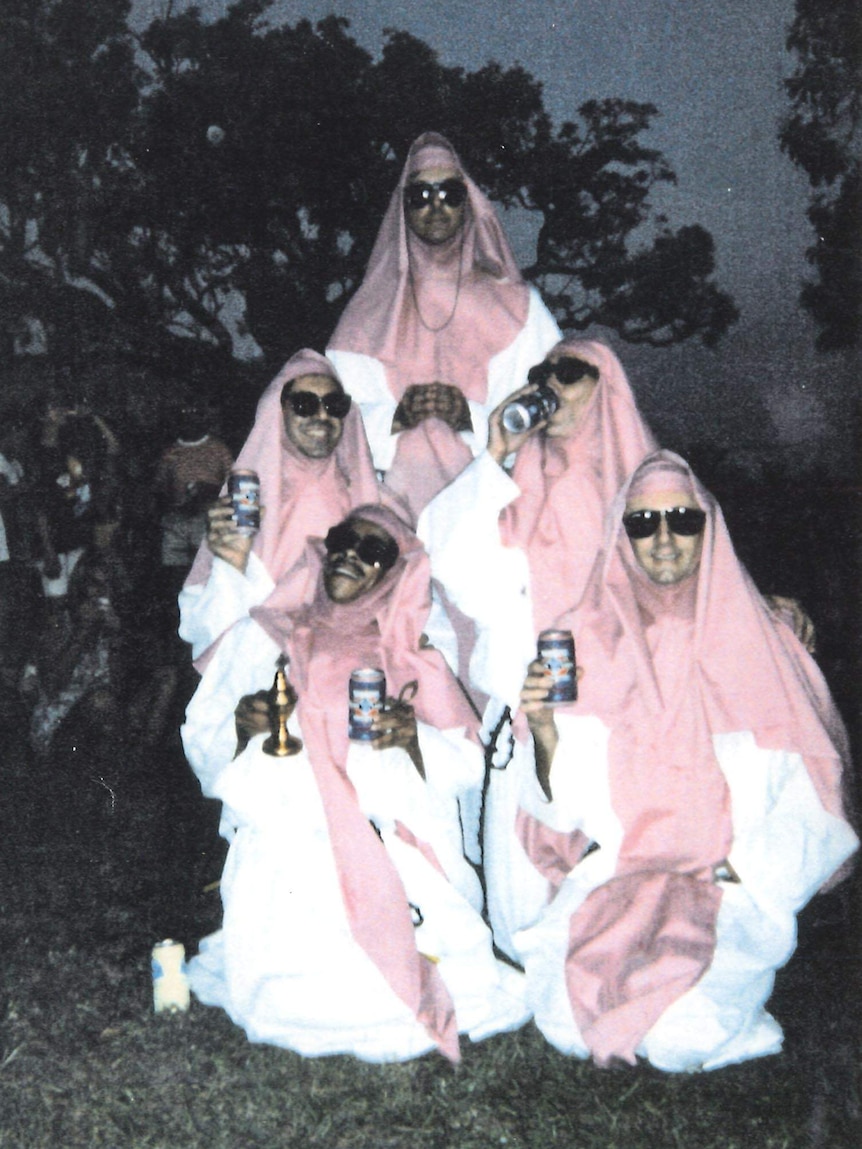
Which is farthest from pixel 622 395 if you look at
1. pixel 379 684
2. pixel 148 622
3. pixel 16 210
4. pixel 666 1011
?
pixel 16 210

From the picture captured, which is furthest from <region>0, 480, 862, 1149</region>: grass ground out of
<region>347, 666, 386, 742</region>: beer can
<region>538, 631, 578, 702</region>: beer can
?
<region>538, 631, 578, 702</region>: beer can

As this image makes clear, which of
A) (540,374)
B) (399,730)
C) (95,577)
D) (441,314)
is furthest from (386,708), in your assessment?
(95,577)

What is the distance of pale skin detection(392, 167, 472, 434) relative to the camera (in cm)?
418

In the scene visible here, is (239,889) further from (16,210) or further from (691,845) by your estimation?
(16,210)

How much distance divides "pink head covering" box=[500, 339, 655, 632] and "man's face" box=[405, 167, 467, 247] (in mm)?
850

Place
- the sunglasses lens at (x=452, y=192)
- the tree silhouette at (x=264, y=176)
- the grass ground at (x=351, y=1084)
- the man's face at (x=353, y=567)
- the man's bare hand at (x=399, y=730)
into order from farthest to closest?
1. the tree silhouette at (x=264, y=176)
2. the sunglasses lens at (x=452, y=192)
3. the man's face at (x=353, y=567)
4. the man's bare hand at (x=399, y=730)
5. the grass ground at (x=351, y=1084)

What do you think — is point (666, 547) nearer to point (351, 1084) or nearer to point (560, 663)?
point (560, 663)

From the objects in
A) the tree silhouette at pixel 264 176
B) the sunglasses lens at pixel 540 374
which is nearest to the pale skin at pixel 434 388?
the sunglasses lens at pixel 540 374

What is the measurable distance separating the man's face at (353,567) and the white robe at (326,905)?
465 millimetres

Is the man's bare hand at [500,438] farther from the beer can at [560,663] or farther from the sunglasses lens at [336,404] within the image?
the beer can at [560,663]

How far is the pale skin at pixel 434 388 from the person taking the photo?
4176mm

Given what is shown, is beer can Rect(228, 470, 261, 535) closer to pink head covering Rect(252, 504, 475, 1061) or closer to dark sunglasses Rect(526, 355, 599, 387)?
pink head covering Rect(252, 504, 475, 1061)

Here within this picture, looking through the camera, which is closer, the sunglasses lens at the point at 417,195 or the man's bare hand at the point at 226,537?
the man's bare hand at the point at 226,537

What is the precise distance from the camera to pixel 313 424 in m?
3.80
